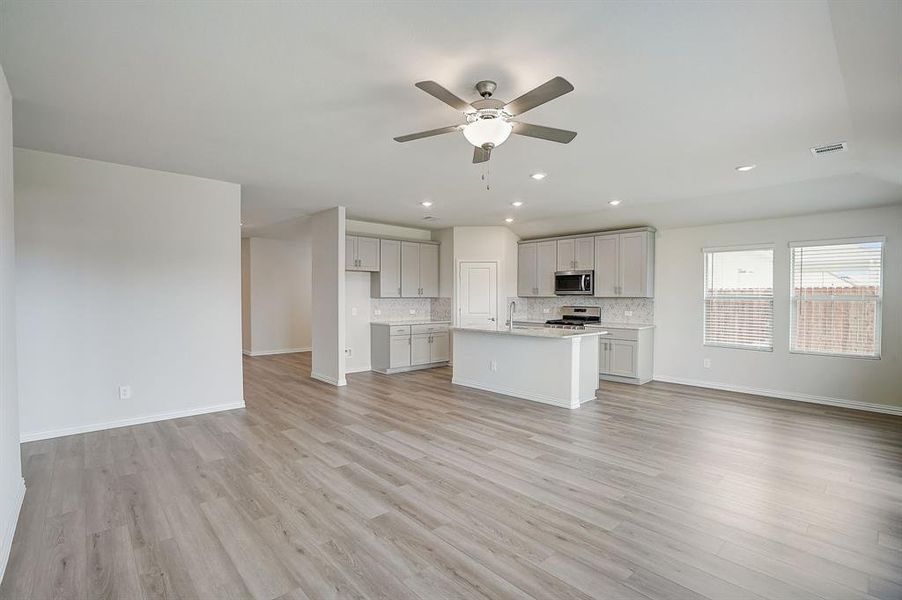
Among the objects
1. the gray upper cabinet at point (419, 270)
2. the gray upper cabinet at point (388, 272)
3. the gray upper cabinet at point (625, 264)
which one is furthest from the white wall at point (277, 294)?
the gray upper cabinet at point (625, 264)

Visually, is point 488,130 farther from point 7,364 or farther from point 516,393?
point 516,393

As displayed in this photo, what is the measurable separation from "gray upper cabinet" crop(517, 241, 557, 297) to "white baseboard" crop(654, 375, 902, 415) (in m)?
2.40

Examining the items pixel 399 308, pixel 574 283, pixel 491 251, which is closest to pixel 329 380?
pixel 399 308

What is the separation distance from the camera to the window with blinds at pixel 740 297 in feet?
19.4

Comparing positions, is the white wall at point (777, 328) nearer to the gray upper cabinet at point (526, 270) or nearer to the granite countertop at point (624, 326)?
the granite countertop at point (624, 326)

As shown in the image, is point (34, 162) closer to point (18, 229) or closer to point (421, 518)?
point (18, 229)

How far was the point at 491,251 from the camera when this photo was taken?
8008 millimetres

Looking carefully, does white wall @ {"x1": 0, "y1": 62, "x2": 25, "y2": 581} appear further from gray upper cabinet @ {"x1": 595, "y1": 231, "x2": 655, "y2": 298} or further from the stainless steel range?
gray upper cabinet @ {"x1": 595, "y1": 231, "x2": 655, "y2": 298}

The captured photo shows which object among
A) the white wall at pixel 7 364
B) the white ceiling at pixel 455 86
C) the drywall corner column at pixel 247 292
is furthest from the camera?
the drywall corner column at pixel 247 292

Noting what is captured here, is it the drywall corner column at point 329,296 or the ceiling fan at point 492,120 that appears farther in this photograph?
the drywall corner column at point 329,296

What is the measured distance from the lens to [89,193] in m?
4.15

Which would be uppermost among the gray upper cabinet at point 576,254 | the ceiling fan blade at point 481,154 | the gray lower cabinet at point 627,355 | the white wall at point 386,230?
the white wall at point 386,230

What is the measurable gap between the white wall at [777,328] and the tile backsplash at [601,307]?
0.72 ft

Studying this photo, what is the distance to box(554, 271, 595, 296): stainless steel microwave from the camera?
23.4 feet
